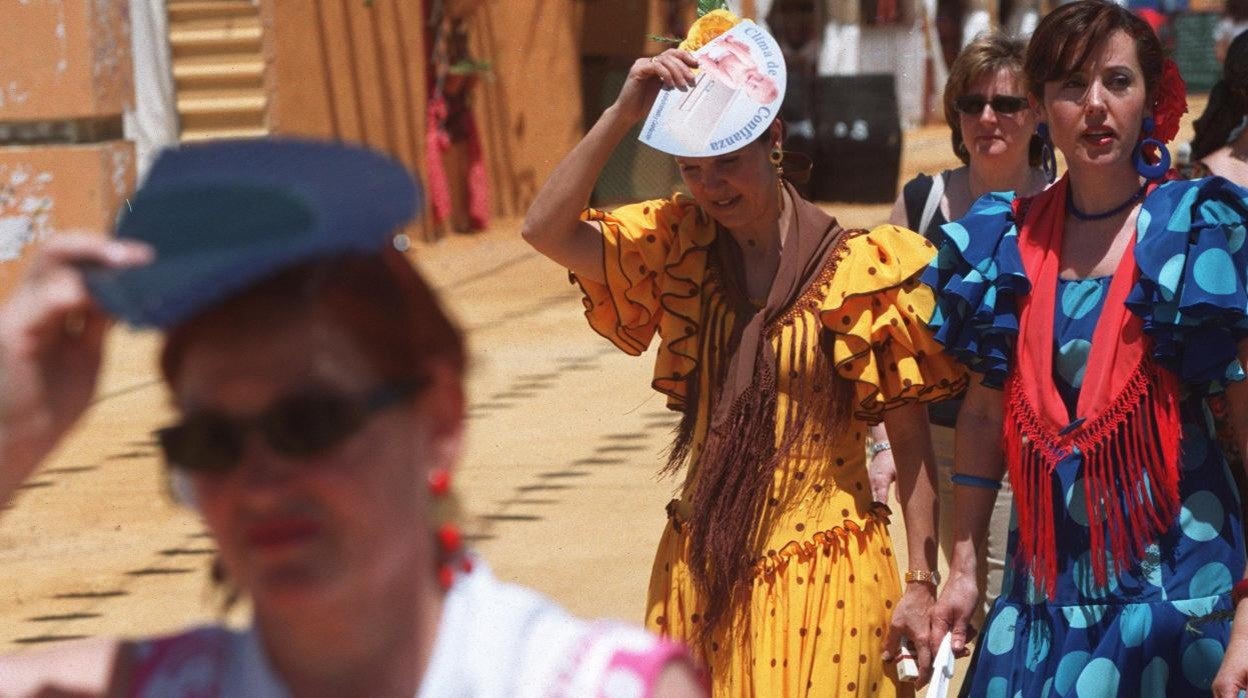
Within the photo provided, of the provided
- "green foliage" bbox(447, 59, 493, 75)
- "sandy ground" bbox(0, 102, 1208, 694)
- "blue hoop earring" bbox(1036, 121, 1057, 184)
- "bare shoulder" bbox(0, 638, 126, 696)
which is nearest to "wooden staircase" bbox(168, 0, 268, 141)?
"green foliage" bbox(447, 59, 493, 75)

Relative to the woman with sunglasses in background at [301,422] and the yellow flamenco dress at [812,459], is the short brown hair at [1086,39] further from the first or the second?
the woman with sunglasses in background at [301,422]

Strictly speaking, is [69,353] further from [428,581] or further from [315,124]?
[315,124]

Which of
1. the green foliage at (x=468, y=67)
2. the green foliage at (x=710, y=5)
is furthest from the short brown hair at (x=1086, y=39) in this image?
the green foliage at (x=468, y=67)

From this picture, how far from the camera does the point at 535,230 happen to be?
4344 millimetres

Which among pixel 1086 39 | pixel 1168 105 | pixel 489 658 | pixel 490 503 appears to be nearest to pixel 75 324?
pixel 489 658

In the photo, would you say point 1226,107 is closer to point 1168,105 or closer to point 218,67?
point 1168,105

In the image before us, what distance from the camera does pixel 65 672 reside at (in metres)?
2.02

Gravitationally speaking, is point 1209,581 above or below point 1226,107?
below

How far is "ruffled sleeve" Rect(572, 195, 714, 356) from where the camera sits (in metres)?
4.39

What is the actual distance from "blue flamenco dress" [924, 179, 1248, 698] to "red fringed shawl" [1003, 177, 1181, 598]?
2 cm

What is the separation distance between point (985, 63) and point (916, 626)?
197 centimetres

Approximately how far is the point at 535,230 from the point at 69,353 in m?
2.45

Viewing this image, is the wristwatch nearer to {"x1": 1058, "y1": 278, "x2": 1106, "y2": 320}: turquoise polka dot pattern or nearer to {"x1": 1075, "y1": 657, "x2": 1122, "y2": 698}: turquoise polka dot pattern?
{"x1": 1075, "y1": 657, "x2": 1122, "y2": 698}: turquoise polka dot pattern

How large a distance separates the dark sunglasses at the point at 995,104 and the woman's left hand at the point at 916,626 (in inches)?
70.4
